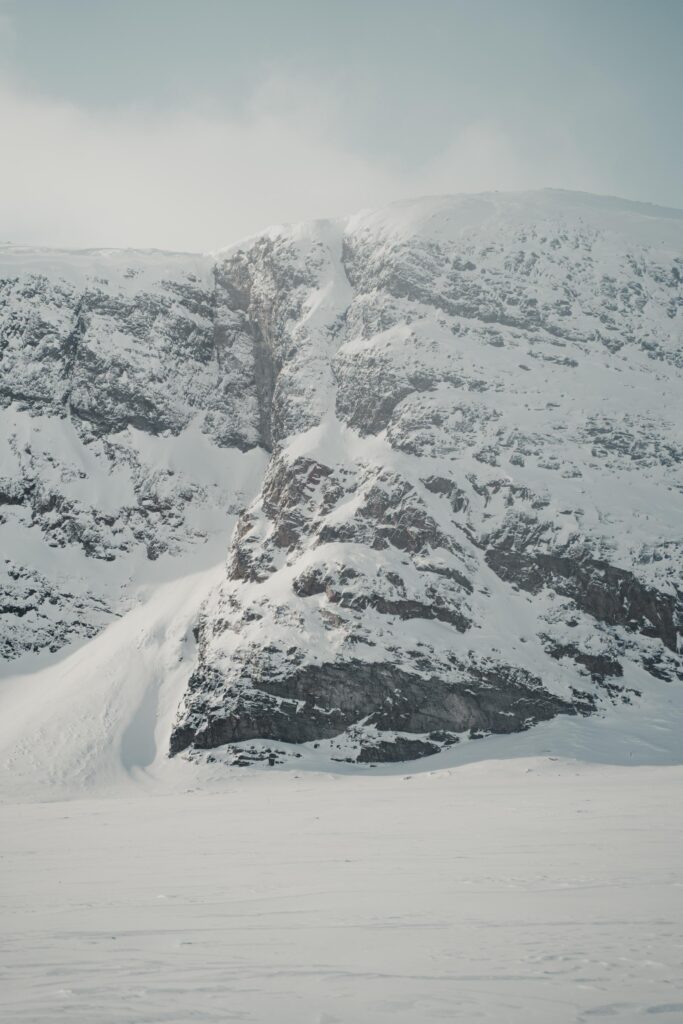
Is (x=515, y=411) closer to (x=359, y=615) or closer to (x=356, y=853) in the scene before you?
(x=359, y=615)

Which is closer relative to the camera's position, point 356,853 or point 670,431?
point 356,853

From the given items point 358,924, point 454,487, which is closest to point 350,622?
point 454,487

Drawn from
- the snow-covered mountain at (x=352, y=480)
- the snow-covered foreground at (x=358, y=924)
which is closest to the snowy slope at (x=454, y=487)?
the snow-covered mountain at (x=352, y=480)

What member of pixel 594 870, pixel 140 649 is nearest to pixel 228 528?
pixel 140 649

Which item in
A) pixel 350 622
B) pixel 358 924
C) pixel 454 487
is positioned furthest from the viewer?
pixel 454 487

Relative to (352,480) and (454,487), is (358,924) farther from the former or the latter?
(352,480)

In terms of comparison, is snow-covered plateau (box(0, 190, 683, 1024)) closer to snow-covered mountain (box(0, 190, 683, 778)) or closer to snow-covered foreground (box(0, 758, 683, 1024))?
snow-covered foreground (box(0, 758, 683, 1024))
